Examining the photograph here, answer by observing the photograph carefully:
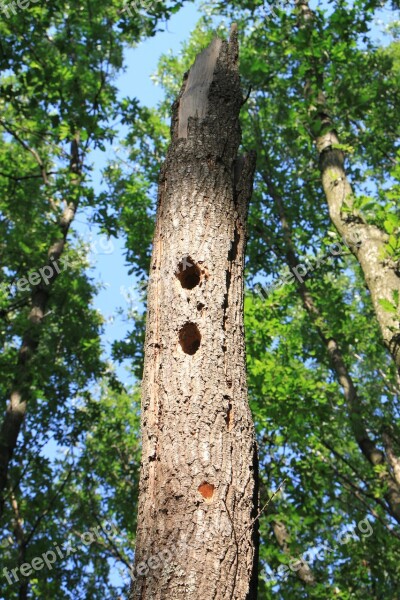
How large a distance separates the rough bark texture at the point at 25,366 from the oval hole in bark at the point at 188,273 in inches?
208

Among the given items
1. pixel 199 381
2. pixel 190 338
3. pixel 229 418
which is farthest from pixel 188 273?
pixel 229 418

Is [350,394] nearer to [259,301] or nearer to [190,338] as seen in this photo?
[259,301]

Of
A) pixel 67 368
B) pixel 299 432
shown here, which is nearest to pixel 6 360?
pixel 67 368

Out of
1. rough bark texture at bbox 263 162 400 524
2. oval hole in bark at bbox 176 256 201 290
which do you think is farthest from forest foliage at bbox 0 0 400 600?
→ oval hole in bark at bbox 176 256 201 290

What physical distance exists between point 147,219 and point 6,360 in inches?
138

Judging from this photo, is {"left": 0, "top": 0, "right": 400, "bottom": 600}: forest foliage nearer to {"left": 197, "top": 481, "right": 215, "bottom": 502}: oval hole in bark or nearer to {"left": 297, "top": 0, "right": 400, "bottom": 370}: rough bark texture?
{"left": 297, "top": 0, "right": 400, "bottom": 370}: rough bark texture

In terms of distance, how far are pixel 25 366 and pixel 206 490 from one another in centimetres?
643

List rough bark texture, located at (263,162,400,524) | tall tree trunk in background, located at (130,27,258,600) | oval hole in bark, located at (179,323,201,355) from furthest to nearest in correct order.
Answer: rough bark texture, located at (263,162,400,524), oval hole in bark, located at (179,323,201,355), tall tree trunk in background, located at (130,27,258,600)

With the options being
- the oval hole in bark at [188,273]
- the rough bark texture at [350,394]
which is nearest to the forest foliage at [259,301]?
the rough bark texture at [350,394]

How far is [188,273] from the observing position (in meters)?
3.00

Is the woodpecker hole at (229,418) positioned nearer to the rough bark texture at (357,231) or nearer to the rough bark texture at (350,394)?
the rough bark texture at (357,231)

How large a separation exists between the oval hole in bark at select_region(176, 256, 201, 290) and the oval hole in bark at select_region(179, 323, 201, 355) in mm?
272

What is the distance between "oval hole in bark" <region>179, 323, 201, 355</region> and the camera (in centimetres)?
279

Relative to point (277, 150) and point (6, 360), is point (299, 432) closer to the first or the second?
point (6, 360)
